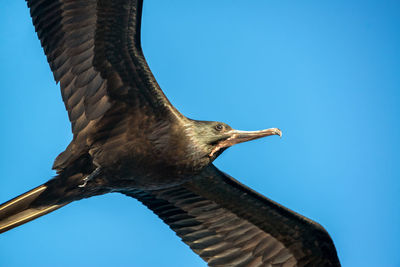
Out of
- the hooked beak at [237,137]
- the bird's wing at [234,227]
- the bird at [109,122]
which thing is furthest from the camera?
the bird's wing at [234,227]

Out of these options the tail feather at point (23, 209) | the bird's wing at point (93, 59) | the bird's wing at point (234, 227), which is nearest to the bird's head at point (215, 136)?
the bird's wing at point (93, 59)

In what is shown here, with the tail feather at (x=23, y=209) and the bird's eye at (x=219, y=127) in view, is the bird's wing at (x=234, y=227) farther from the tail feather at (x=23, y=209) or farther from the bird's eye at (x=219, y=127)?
the tail feather at (x=23, y=209)

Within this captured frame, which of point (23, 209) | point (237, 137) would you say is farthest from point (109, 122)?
point (237, 137)

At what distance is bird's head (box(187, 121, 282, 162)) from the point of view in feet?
21.1

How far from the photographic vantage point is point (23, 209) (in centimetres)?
651

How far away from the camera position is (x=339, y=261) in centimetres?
745

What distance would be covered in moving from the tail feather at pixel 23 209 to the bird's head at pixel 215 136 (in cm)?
163

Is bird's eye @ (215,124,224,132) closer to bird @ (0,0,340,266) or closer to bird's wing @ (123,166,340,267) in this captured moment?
bird @ (0,0,340,266)

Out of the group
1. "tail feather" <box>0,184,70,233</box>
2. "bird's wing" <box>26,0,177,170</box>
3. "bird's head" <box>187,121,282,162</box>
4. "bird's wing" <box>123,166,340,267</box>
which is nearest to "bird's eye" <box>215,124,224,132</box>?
"bird's head" <box>187,121,282,162</box>

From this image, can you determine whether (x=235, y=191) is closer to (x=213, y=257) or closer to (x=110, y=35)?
(x=213, y=257)

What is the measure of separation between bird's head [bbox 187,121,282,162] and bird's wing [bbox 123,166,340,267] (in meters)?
0.87

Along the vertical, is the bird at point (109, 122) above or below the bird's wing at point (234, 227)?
above

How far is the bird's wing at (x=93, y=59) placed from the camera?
6480 millimetres

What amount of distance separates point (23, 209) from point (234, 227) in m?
2.48
